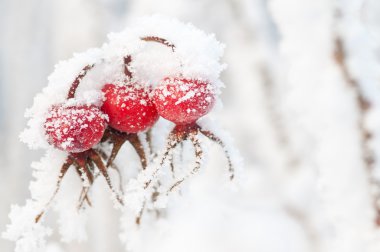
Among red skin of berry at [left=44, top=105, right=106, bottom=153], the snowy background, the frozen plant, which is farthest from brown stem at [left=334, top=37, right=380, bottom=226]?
red skin of berry at [left=44, top=105, right=106, bottom=153]

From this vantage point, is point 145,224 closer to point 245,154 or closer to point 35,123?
point 35,123

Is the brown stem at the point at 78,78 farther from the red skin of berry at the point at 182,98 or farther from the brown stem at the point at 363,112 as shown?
the brown stem at the point at 363,112

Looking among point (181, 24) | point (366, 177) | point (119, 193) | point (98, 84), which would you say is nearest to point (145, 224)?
point (119, 193)

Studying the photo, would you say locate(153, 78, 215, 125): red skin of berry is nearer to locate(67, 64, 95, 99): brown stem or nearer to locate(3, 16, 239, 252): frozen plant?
locate(3, 16, 239, 252): frozen plant

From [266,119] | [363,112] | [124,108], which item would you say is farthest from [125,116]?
[266,119]

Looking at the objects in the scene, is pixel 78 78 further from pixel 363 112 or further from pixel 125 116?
pixel 363 112

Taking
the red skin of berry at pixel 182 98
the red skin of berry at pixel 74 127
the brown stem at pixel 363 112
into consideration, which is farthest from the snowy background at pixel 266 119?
the red skin of berry at pixel 74 127

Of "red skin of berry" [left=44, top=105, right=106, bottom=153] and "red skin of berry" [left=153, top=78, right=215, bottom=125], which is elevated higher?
"red skin of berry" [left=153, top=78, right=215, bottom=125]
